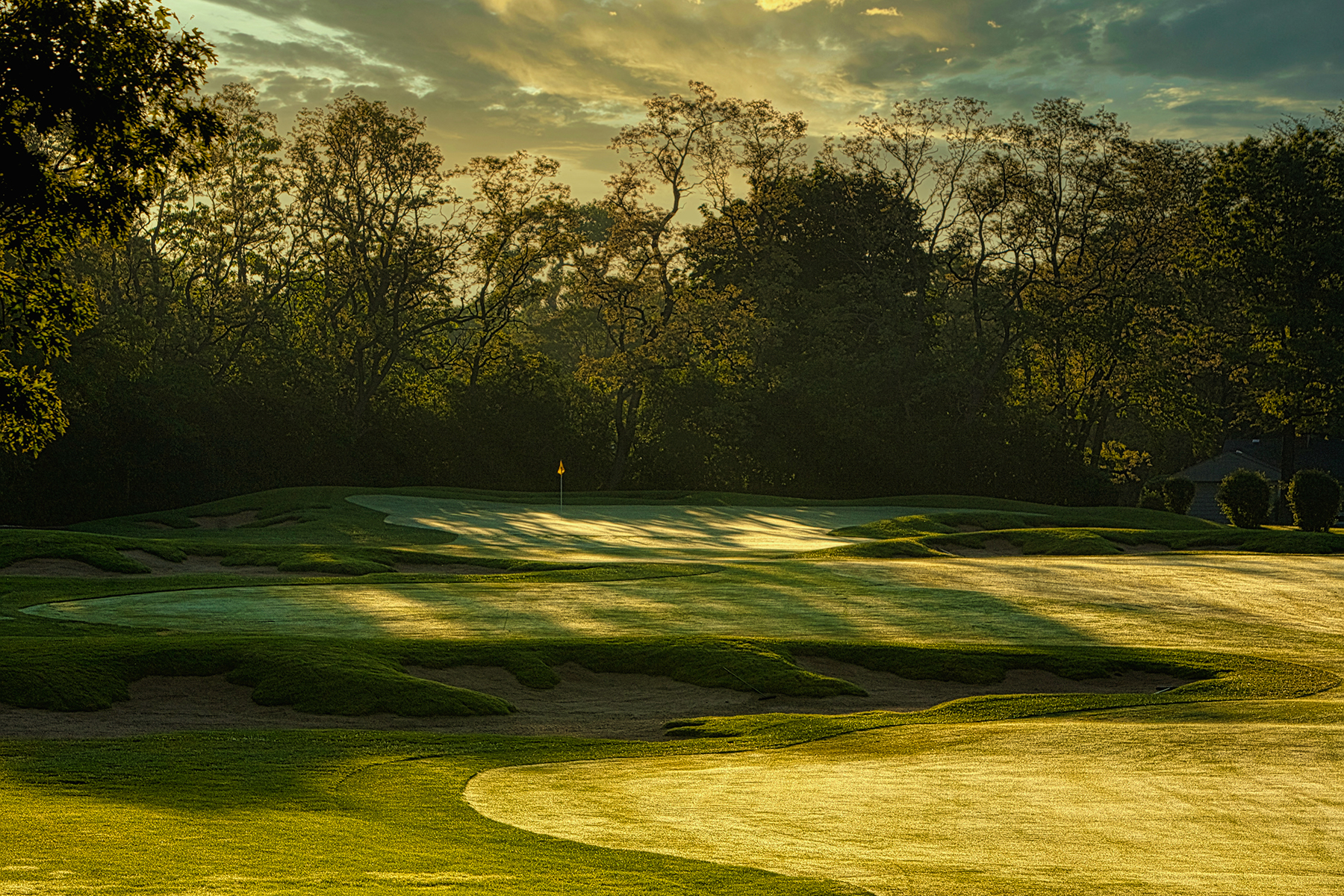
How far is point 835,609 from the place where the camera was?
801 inches

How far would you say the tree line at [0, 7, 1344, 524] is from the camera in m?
56.1

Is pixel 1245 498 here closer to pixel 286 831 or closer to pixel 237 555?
pixel 237 555

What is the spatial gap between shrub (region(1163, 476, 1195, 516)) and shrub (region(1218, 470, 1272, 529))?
4.67m

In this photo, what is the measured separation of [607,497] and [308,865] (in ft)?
149

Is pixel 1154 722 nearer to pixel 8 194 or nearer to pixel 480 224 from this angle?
pixel 8 194

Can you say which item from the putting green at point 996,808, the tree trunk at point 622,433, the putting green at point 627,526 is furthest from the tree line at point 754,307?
the putting green at point 996,808

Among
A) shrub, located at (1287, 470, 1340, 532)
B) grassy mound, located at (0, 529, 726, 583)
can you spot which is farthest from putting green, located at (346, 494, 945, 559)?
shrub, located at (1287, 470, 1340, 532)

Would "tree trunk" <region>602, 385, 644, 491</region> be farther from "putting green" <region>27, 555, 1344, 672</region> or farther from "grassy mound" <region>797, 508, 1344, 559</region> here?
"putting green" <region>27, 555, 1344, 672</region>

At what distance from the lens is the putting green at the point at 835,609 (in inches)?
701

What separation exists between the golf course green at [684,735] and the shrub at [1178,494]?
A: 26.5m

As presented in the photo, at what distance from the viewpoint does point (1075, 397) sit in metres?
63.8

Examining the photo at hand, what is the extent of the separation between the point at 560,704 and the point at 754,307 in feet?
155

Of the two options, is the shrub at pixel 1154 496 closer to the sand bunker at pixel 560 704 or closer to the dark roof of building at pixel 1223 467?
the dark roof of building at pixel 1223 467

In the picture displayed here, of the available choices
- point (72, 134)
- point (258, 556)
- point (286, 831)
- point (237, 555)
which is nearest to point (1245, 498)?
point (258, 556)
